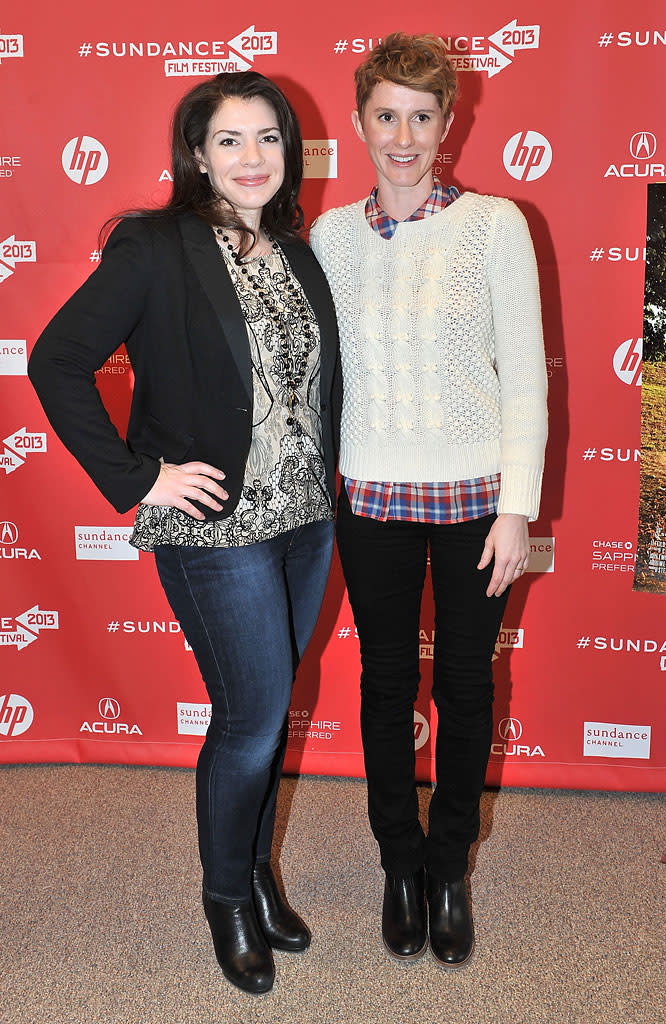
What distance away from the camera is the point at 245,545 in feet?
5.14

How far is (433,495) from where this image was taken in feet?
5.42

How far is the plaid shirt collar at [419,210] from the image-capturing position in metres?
1.64

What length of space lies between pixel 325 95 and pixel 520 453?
1.21 metres

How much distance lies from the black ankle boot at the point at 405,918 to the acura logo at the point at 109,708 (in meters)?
1.12

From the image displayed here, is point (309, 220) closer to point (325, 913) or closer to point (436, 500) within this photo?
point (436, 500)

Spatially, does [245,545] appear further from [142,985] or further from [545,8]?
[545,8]

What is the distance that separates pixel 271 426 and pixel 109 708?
1.45 metres

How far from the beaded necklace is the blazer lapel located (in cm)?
4

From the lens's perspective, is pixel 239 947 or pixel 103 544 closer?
pixel 239 947

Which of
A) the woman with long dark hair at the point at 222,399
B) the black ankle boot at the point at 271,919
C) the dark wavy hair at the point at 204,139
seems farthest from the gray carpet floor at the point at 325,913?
the dark wavy hair at the point at 204,139

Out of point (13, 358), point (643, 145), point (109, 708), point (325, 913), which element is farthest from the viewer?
point (109, 708)

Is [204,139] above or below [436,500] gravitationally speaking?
above

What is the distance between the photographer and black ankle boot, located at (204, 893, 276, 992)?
1.73 m

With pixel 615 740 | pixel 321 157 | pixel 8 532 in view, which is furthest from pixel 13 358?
pixel 615 740
